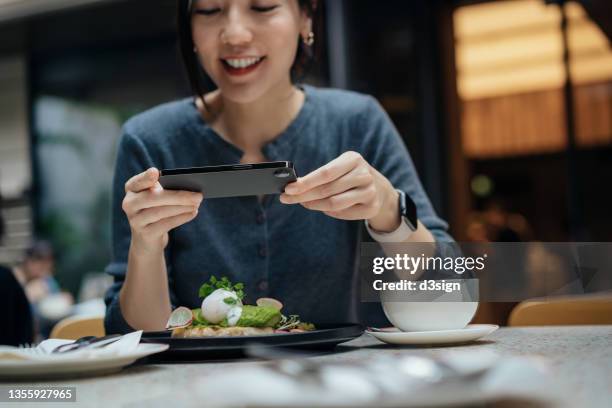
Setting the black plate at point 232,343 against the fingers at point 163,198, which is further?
the fingers at point 163,198

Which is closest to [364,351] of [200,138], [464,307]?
[464,307]

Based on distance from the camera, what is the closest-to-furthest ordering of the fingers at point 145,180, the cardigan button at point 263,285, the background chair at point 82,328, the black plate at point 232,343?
the black plate at point 232,343, the fingers at point 145,180, the cardigan button at point 263,285, the background chair at point 82,328

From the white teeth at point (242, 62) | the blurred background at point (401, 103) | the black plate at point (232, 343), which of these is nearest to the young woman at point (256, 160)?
the white teeth at point (242, 62)

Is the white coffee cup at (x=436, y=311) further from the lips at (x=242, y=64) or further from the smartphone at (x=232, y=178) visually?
the lips at (x=242, y=64)

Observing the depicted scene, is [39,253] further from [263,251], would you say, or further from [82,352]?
[82,352]

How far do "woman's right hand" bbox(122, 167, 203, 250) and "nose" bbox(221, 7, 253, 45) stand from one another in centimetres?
40

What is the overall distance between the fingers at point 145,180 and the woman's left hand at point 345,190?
194mm

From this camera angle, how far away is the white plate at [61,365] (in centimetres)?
82

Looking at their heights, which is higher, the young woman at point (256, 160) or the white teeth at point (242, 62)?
the white teeth at point (242, 62)

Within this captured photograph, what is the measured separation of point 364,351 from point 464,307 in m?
0.18

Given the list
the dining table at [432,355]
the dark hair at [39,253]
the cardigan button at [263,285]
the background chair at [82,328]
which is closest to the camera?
the dining table at [432,355]

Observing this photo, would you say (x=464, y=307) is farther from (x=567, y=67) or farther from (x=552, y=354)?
(x=567, y=67)

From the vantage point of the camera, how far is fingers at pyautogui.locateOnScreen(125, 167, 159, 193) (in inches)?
43.7

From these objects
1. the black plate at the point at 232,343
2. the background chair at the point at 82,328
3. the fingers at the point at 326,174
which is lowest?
the background chair at the point at 82,328
